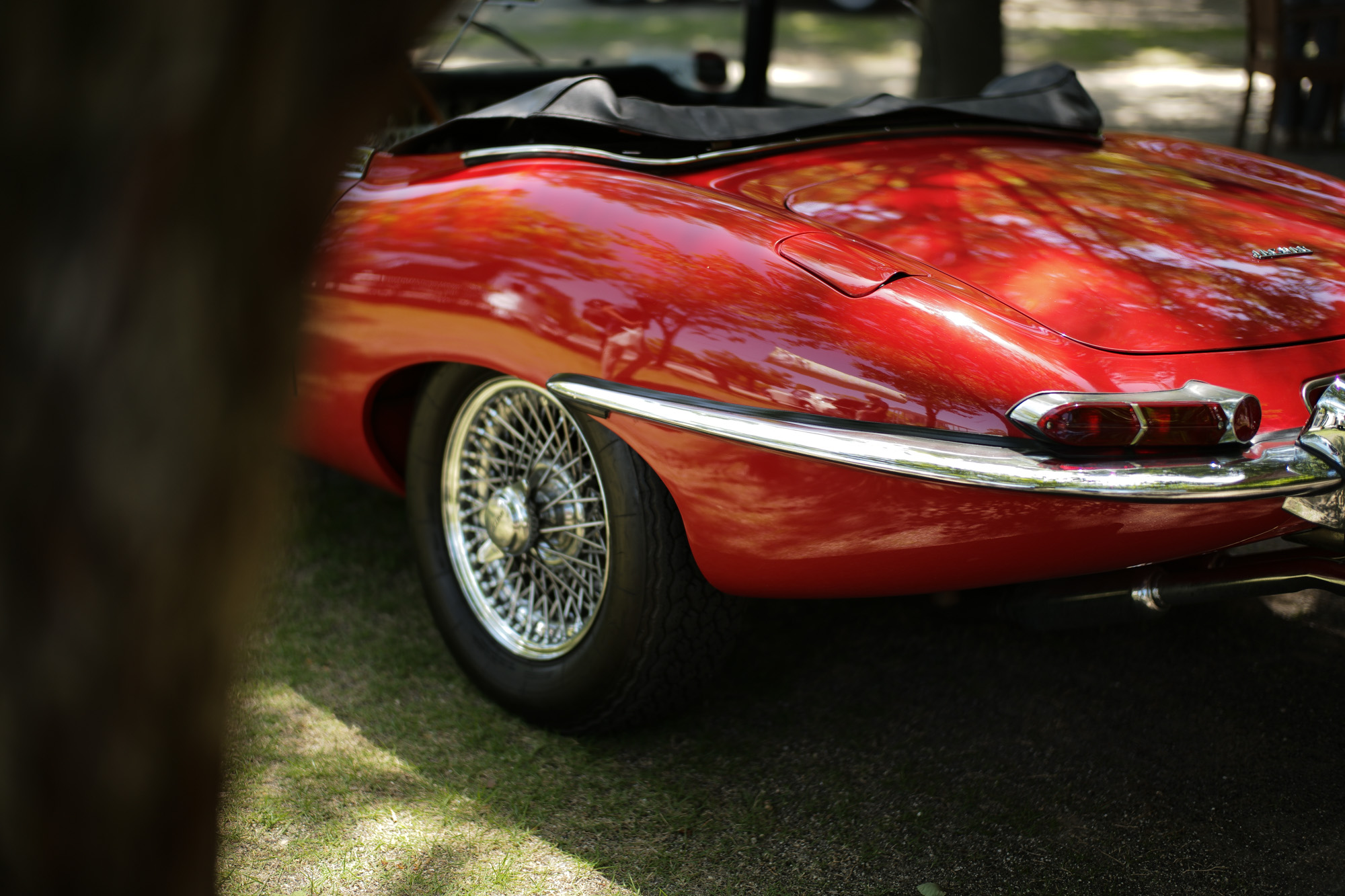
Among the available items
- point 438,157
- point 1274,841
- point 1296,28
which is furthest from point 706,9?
point 1274,841

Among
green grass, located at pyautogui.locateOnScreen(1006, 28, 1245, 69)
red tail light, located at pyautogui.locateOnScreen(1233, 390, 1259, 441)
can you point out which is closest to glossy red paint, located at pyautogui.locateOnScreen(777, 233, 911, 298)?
red tail light, located at pyautogui.locateOnScreen(1233, 390, 1259, 441)

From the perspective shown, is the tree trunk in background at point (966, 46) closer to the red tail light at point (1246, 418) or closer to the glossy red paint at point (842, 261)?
the glossy red paint at point (842, 261)

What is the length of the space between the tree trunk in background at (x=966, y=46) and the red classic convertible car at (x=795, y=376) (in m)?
3.49

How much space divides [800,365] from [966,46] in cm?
490

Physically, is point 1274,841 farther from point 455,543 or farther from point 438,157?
point 438,157

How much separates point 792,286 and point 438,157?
122 cm

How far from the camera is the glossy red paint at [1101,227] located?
206cm

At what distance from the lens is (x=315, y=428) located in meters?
2.88

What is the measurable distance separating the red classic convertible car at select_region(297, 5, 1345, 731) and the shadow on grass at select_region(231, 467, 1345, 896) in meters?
0.17

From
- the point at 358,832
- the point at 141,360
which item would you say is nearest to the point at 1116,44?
the point at 358,832

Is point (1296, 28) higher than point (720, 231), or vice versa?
point (1296, 28)

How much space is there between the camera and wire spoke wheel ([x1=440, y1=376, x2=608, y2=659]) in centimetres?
245

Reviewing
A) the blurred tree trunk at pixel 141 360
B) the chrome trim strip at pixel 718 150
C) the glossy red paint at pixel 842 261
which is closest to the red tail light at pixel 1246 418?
the glossy red paint at pixel 842 261

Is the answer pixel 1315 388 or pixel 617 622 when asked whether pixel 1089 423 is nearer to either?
pixel 1315 388
